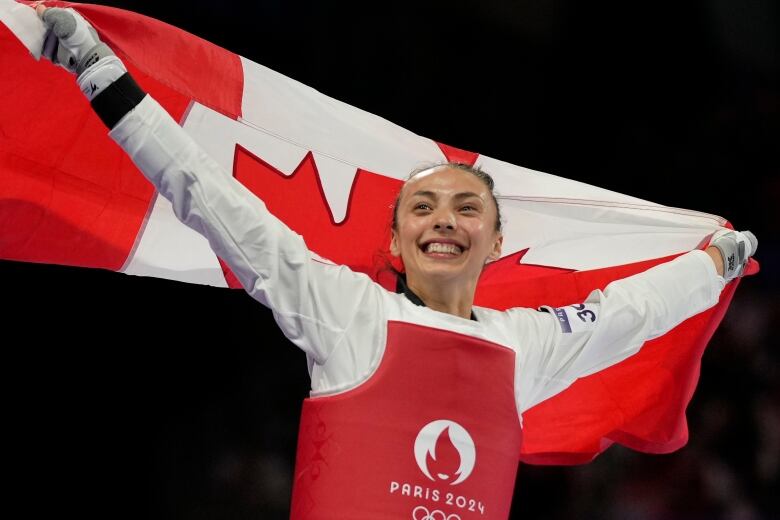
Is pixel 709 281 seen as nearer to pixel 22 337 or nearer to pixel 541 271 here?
pixel 541 271

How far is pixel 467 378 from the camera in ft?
7.63

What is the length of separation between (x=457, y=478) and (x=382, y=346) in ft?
1.14

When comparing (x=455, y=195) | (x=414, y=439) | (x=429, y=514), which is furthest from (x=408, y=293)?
(x=429, y=514)

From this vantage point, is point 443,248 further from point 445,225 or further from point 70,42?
point 70,42

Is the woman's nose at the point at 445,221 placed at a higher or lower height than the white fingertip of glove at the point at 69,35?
lower

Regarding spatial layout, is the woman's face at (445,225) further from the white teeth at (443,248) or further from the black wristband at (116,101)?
the black wristband at (116,101)

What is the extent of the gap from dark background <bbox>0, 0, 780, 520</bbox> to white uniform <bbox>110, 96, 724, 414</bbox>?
2.73 m

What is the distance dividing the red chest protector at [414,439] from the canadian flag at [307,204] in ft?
3.06

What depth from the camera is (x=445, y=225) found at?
2535 millimetres

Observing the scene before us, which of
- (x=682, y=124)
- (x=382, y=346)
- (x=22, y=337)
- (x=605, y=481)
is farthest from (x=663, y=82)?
(x=382, y=346)

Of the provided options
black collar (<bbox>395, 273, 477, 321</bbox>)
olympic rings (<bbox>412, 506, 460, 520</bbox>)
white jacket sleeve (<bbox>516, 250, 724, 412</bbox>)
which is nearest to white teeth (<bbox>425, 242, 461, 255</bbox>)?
black collar (<bbox>395, 273, 477, 321</bbox>)

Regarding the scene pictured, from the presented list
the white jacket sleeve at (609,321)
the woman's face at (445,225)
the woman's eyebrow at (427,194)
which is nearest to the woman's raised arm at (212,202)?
the woman's face at (445,225)

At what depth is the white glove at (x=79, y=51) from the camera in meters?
2.18

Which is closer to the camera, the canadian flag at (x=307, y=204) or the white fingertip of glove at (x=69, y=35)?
the white fingertip of glove at (x=69, y=35)
